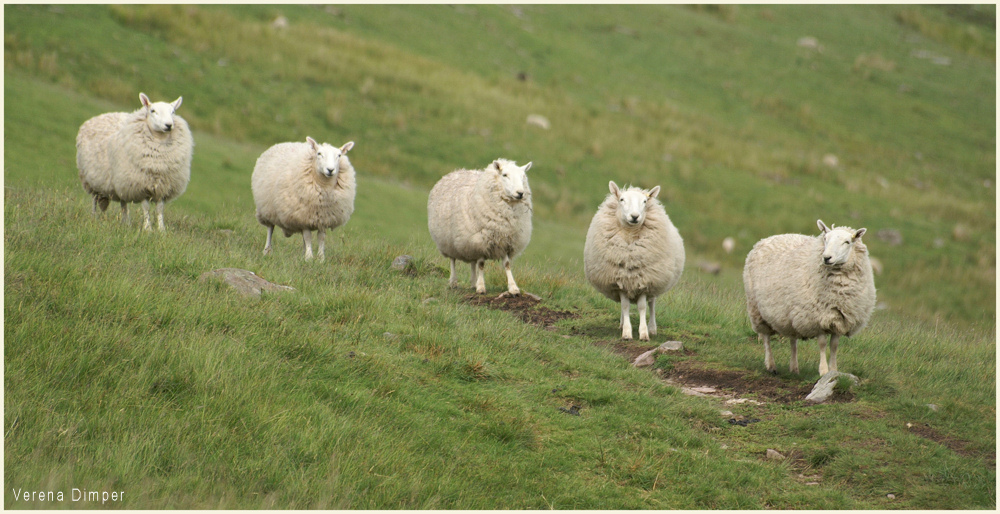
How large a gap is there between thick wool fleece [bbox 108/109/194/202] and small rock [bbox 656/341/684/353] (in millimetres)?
Answer: 6997

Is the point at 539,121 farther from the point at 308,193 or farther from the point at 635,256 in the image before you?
the point at 635,256

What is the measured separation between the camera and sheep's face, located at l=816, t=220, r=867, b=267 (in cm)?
758

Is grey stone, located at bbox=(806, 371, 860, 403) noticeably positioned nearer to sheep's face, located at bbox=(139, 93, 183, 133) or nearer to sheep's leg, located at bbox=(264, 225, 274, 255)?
sheep's leg, located at bbox=(264, 225, 274, 255)

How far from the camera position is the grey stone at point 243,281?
310 inches

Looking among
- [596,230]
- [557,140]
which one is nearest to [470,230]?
[596,230]

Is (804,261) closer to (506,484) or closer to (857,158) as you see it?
(506,484)

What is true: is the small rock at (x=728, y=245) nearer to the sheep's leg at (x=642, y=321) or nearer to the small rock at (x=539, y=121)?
the small rock at (x=539, y=121)

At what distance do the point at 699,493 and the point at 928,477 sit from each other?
163 cm

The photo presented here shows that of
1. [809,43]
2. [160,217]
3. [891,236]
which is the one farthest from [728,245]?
[809,43]

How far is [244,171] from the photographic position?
1883 cm

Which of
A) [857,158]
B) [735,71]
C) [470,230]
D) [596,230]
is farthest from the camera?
[735,71]

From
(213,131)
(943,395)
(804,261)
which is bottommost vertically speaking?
(943,395)

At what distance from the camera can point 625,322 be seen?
373 inches

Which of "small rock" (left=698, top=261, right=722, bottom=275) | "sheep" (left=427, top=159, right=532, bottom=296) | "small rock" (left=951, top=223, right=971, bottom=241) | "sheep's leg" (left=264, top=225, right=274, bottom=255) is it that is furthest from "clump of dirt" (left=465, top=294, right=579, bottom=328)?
"small rock" (left=951, top=223, right=971, bottom=241)
